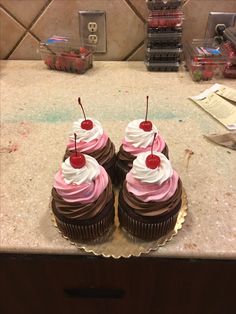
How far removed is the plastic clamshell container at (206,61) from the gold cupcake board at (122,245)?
56 centimetres

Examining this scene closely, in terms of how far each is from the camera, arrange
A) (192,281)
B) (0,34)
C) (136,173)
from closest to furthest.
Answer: (136,173) < (192,281) < (0,34)

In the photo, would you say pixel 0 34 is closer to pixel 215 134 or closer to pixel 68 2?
pixel 68 2

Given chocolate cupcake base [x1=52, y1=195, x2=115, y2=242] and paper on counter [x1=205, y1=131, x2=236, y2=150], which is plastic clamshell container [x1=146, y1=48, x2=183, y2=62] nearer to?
paper on counter [x1=205, y1=131, x2=236, y2=150]

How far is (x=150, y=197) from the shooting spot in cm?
45

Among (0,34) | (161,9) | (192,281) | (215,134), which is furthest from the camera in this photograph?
(0,34)

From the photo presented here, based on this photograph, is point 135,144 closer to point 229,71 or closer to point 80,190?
point 80,190

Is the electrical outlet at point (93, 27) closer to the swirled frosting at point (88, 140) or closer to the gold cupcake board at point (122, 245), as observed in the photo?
the swirled frosting at point (88, 140)

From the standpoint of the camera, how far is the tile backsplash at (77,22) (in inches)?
37.3

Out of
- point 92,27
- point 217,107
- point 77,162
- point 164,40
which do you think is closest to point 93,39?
point 92,27

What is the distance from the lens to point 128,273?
0.55 m

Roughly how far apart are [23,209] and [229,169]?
41 centimetres


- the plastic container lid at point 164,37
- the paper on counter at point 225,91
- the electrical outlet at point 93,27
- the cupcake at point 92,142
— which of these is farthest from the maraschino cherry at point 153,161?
the electrical outlet at point 93,27

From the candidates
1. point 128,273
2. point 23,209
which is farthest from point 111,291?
point 23,209

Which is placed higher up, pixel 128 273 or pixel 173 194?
pixel 173 194
